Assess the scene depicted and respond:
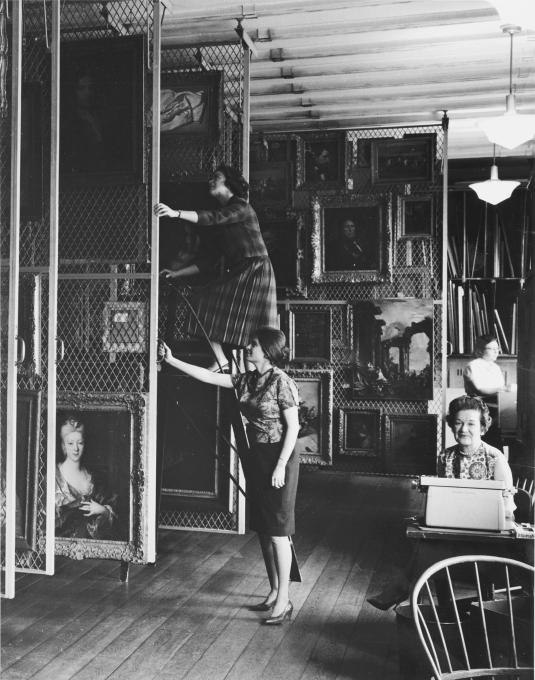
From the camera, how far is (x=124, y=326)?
491 cm

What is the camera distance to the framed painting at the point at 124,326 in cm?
485

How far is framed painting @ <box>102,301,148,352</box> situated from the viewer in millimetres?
4852

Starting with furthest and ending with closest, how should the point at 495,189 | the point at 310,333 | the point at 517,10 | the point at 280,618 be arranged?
the point at 310,333 < the point at 495,189 < the point at 280,618 < the point at 517,10

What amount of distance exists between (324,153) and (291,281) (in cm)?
156

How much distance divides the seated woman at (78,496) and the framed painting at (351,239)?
4488 mm

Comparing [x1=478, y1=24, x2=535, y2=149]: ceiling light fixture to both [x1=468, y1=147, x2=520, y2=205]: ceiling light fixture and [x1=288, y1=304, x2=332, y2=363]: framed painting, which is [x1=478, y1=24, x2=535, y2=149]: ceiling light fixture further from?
[x1=288, y1=304, x2=332, y2=363]: framed painting

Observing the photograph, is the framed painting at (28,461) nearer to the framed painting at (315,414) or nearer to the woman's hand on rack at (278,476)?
the woman's hand on rack at (278,476)

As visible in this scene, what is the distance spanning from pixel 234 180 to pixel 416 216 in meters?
3.54

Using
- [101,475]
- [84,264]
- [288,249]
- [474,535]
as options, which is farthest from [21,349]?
[288,249]

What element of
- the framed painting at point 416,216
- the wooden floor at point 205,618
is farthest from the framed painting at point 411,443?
the wooden floor at point 205,618

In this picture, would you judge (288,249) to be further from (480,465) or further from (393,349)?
(480,465)

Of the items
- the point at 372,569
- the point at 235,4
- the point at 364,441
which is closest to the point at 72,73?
the point at 235,4

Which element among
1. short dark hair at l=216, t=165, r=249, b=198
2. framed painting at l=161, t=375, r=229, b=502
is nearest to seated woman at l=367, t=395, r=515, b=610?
framed painting at l=161, t=375, r=229, b=502

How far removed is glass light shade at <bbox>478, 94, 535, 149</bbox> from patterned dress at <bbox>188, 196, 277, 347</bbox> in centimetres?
228
